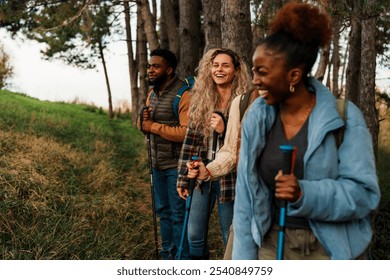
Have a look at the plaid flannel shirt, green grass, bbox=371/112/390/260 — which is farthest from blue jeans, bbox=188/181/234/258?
green grass, bbox=371/112/390/260

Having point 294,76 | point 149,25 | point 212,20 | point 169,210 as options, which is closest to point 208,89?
point 169,210

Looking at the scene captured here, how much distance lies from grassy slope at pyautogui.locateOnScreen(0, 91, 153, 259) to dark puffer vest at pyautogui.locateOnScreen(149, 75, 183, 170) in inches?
43.2

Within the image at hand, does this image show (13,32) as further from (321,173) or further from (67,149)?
(321,173)

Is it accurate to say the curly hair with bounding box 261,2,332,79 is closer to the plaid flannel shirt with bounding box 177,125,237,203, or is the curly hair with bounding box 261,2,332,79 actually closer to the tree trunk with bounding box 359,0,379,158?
the plaid flannel shirt with bounding box 177,125,237,203

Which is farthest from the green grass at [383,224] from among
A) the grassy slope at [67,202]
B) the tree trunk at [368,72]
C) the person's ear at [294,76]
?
the person's ear at [294,76]

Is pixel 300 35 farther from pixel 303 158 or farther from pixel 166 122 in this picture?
pixel 166 122

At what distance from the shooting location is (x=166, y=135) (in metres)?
4.64

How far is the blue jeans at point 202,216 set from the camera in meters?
3.89

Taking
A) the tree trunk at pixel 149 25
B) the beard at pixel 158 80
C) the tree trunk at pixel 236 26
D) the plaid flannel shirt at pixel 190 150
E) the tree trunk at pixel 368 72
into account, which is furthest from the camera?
the tree trunk at pixel 149 25

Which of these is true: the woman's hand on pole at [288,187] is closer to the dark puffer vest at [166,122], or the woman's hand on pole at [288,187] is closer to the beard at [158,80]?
the dark puffer vest at [166,122]

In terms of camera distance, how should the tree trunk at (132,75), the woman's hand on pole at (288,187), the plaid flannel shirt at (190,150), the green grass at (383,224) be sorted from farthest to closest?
the tree trunk at (132,75), the green grass at (383,224), the plaid flannel shirt at (190,150), the woman's hand on pole at (288,187)

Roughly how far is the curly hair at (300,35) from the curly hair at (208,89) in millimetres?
1776

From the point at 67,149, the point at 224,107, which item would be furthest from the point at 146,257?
the point at 67,149

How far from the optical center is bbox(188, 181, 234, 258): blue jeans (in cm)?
389
